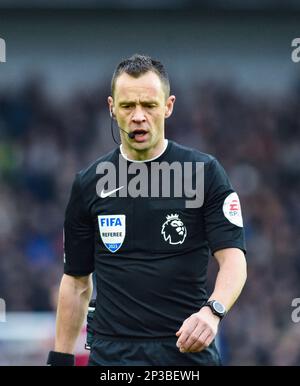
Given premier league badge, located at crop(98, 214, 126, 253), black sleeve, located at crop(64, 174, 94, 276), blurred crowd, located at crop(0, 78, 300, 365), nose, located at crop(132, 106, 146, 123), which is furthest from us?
blurred crowd, located at crop(0, 78, 300, 365)

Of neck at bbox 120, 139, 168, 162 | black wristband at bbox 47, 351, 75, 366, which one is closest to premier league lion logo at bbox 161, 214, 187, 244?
neck at bbox 120, 139, 168, 162

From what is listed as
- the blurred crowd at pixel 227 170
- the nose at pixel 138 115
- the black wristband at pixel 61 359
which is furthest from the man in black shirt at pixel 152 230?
the blurred crowd at pixel 227 170

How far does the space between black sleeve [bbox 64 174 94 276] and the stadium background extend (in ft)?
19.1

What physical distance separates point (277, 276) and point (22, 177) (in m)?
3.92

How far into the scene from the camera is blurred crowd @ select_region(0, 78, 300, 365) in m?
12.7

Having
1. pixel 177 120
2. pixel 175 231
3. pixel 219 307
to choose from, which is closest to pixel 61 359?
pixel 175 231

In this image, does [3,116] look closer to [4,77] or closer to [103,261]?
[4,77]

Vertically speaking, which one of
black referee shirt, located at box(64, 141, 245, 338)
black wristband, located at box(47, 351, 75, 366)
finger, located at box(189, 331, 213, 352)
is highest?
black referee shirt, located at box(64, 141, 245, 338)

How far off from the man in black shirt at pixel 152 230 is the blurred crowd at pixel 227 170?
6.53 metres

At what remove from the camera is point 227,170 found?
49.3 feet

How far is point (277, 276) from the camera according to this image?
13539 millimetres

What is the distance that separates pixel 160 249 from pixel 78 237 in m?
0.50

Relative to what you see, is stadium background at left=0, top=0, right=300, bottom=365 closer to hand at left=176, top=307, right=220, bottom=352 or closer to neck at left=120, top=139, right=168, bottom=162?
neck at left=120, top=139, right=168, bottom=162
